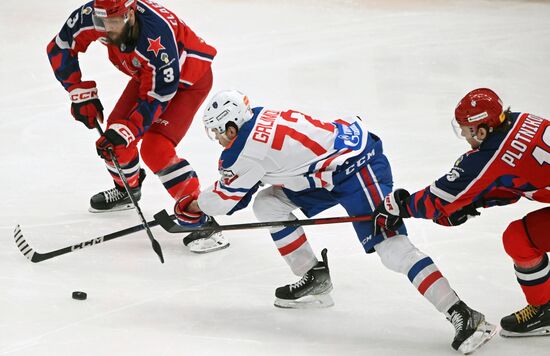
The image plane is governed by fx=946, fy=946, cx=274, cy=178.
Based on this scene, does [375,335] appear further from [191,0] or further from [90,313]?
[191,0]

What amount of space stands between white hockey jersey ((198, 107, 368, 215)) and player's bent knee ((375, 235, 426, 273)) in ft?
1.04

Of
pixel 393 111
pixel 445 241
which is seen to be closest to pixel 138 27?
pixel 445 241

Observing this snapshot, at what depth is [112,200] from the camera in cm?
451

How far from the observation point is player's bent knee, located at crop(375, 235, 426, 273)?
313cm

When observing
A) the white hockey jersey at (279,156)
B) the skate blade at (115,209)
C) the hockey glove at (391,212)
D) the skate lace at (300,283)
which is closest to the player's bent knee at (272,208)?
the white hockey jersey at (279,156)

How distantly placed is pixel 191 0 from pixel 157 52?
4991 mm

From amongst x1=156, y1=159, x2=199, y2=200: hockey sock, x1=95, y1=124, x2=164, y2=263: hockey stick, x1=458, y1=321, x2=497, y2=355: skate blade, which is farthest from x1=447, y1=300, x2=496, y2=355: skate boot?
x1=156, y1=159, x2=199, y2=200: hockey sock

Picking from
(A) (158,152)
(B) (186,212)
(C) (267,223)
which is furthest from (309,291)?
(A) (158,152)

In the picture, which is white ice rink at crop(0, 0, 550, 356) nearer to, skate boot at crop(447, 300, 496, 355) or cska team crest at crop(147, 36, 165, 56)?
skate boot at crop(447, 300, 496, 355)

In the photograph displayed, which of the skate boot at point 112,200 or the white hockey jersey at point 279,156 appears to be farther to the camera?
the skate boot at point 112,200

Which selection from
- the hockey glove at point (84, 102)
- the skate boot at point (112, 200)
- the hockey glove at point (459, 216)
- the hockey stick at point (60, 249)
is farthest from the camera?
the skate boot at point (112, 200)

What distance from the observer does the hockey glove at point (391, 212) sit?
10.2 feet

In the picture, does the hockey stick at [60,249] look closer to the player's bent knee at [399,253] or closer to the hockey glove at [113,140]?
the hockey glove at [113,140]

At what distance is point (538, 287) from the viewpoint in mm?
3113
